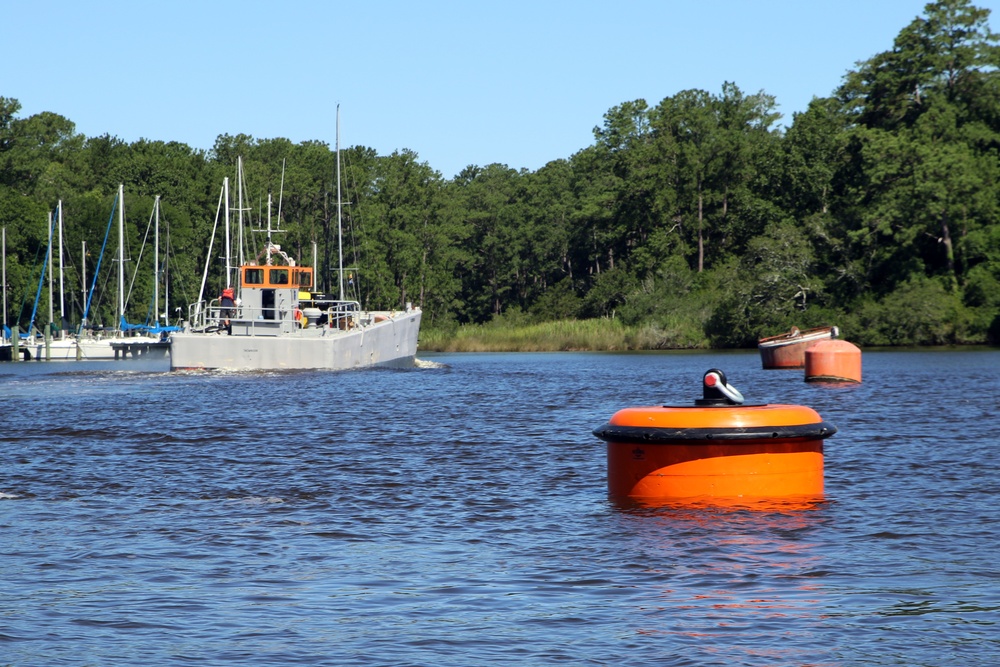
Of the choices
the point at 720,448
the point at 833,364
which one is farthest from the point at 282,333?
the point at 720,448

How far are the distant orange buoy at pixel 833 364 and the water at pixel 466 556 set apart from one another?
1852 centimetres

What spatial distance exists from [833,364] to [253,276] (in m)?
22.7

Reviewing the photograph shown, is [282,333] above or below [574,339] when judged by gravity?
above

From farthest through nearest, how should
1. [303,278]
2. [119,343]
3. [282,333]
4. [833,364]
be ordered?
[119,343], [303,278], [282,333], [833,364]

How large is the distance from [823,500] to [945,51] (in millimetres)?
81803

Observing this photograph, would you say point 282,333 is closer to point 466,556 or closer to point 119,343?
point 119,343

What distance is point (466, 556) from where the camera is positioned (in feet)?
41.1

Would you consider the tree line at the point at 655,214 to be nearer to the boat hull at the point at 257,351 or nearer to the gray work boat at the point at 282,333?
the gray work boat at the point at 282,333

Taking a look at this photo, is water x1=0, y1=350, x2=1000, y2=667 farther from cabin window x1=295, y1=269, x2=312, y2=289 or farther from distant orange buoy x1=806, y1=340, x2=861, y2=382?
cabin window x1=295, y1=269, x2=312, y2=289

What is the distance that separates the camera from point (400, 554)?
12.7 m

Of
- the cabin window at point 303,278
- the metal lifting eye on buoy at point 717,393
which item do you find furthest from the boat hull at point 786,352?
the metal lifting eye on buoy at point 717,393

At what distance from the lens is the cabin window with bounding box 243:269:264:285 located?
5466 centimetres

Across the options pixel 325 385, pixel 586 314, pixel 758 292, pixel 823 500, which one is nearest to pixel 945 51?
pixel 758 292

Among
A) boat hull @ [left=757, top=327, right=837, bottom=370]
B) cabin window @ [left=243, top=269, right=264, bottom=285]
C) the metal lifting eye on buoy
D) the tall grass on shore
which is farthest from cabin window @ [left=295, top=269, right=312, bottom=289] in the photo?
the metal lifting eye on buoy
